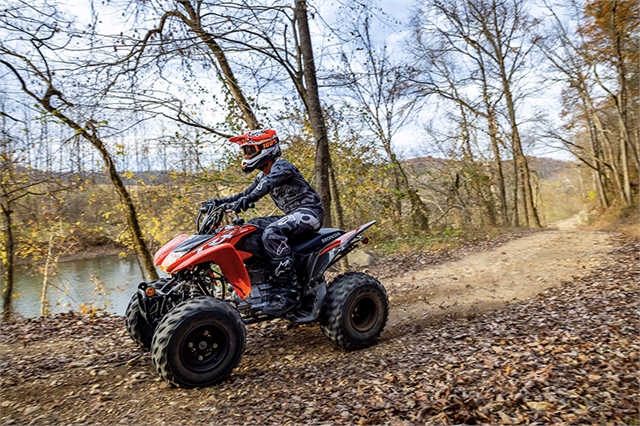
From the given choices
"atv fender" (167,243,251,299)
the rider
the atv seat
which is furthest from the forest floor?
the atv seat

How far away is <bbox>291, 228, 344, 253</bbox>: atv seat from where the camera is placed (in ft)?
15.5

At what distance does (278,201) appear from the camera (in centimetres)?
487

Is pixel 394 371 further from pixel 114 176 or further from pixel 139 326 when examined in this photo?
pixel 114 176

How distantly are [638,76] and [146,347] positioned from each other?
18.1 m

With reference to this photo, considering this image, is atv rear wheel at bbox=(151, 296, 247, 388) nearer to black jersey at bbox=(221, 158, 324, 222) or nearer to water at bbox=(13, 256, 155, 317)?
black jersey at bbox=(221, 158, 324, 222)

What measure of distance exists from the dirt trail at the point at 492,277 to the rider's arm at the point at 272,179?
8.42ft

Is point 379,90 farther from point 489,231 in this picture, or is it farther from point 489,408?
point 489,408

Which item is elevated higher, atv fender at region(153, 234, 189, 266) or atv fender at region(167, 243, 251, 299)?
atv fender at region(153, 234, 189, 266)

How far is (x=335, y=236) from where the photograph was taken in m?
4.89

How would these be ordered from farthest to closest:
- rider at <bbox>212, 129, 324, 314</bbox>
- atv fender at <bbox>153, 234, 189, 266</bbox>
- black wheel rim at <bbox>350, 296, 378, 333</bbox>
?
1. black wheel rim at <bbox>350, 296, 378, 333</bbox>
2. rider at <bbox>212, 129, 324, 314</bbox>
3. atv fender at <bbox>153, 234, 189, 266</bbox>

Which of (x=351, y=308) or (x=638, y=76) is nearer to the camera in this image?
(x=351, y=308)

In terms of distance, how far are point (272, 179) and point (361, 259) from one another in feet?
25.4

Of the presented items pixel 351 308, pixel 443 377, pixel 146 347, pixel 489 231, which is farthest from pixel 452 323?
pixel 489 231

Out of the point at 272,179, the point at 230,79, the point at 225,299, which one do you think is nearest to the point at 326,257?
the point at 272,179
